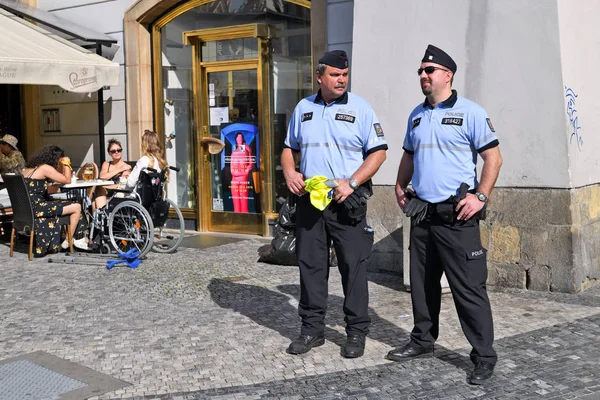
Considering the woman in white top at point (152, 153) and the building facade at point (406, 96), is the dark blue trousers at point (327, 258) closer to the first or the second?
the building facade at point (406, 96)

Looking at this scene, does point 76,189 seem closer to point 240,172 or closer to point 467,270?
point 240,172

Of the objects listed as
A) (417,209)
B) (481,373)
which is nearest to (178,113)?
(417,209)

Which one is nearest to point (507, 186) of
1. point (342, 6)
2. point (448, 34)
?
point (448, 34)

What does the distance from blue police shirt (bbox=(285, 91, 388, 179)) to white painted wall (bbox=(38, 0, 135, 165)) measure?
7.22 metres

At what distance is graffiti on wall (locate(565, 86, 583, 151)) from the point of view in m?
6.84

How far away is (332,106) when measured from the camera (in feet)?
16.9

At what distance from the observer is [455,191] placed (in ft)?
15.5

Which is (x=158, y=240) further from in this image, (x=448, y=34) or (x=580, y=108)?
(x=580, y=108)

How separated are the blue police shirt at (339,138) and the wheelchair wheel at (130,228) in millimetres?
4058

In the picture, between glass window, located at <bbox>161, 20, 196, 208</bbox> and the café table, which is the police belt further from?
glass window, located at <bbox>161, 20, 196, 208</bbox>

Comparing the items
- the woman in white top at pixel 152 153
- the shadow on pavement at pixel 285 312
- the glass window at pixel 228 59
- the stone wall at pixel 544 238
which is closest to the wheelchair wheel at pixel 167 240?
the woman in white top at pixel 152 153

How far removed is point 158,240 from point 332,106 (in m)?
4.99

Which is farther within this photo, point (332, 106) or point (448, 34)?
point (448, 34)

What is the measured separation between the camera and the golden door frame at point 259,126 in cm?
1059
